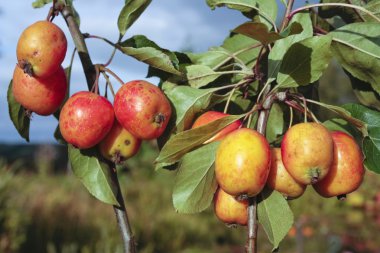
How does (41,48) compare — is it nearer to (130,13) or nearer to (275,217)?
(130,13)

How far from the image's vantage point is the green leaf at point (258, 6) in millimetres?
1099

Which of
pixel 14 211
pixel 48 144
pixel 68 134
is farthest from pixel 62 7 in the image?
pixel 48 144

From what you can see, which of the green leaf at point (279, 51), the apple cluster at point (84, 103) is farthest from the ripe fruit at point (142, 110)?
the green leaf at point (279, 51)

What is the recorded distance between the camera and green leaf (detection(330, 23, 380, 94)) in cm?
104

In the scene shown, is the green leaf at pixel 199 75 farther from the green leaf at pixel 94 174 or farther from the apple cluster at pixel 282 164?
the green leaf at pixel 94 174

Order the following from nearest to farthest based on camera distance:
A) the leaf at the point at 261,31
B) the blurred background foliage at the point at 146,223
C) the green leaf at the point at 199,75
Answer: the leaf at the point at 261,31, the green leaf at the point at 199,75, the blurred background foliage at the point at 146,223

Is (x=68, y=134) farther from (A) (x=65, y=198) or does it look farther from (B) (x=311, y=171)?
(A) (x=65, y=198)

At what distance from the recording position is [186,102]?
992 mm

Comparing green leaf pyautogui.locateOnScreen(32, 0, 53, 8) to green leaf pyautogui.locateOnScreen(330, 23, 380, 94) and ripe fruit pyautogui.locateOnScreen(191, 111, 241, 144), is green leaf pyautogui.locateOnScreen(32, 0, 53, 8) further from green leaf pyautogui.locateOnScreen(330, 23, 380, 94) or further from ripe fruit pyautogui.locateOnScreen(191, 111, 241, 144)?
green leaf pyautogui.locateOnScreen(330, 23, 380, 94)

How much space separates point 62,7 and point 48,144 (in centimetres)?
933

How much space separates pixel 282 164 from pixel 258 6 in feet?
1.26

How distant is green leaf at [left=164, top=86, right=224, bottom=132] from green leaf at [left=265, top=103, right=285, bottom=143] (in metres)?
0.16

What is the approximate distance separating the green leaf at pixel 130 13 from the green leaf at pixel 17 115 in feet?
0.90

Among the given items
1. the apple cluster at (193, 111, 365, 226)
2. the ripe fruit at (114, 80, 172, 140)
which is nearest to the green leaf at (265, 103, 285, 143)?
the apple cluster at (193, 111, 365, 226)
